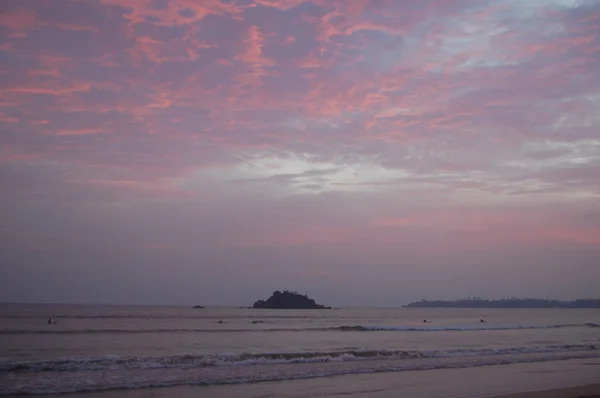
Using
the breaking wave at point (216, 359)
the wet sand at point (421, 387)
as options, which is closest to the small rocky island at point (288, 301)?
the breaking wave at point (216, 359)

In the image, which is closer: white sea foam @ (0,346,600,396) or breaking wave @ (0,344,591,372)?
white sea foam @ (0,346,600,396)

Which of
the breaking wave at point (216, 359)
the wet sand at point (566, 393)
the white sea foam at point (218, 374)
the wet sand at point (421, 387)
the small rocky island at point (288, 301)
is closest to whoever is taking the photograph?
the wet sand at point (421, 387)

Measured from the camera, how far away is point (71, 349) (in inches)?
1145

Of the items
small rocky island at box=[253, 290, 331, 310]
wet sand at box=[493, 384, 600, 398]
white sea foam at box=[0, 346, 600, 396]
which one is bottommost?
wet sand at box=[493, 384, 600, 398]

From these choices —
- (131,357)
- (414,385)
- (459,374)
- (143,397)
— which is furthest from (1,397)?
(459,374)

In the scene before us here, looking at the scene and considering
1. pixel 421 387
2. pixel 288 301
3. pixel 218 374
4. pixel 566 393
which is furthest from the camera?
pixel 288 301

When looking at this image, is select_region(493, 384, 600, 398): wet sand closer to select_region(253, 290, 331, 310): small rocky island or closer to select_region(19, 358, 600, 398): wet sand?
select_region(19, 358, 600, 398): wet sand

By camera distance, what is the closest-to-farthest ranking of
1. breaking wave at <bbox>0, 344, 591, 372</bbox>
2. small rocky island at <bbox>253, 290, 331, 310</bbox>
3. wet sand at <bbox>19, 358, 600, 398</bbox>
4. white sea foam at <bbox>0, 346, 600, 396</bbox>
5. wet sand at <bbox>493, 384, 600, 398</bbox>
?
wet sand at <bbox>19, 358, 600, 398</bbox> < wet sand at <bbox>493, 384, 600, 398</bbox> < white sea foam at <bbox>0, 346, 600, 396</bbox> < breaking wave at <bbox>0, 344, 591, 372</bbox> < small rocky island at <bbox>253, 290, 331, 310</bbox>

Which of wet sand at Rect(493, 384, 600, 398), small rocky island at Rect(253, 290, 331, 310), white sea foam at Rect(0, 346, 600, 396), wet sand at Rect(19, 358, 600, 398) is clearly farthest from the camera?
small rocky island at Rect(253, 290, 331, 310)

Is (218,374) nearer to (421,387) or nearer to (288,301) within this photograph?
(421,387)

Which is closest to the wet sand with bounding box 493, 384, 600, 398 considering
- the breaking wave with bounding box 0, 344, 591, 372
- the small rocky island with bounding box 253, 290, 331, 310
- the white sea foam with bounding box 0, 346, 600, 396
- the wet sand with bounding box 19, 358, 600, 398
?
the wet sand with bounding box 19, 358, 600, 398

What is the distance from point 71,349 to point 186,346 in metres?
6.66

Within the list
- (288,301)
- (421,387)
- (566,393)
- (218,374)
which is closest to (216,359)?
(218,374)

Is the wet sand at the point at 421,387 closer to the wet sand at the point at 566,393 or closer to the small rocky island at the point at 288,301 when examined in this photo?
the wet sand at the point at 566,393
